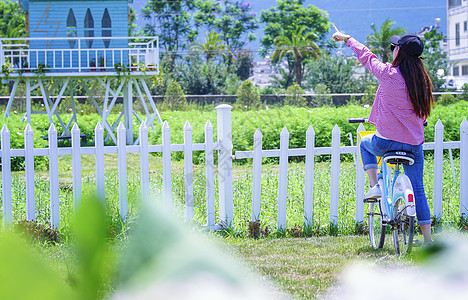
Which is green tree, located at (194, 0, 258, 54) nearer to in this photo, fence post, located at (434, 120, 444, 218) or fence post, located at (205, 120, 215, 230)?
fence post, located at (434, 120, 444, 218)

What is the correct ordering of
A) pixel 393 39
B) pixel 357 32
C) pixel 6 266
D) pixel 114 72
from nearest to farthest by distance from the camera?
pixel 6 266 < pixel 393 39 < pixel 114 72 < pixel 357 32

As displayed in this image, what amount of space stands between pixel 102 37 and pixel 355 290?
631 inches

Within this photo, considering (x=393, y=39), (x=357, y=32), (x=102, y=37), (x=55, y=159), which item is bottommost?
(x=55, y=159)

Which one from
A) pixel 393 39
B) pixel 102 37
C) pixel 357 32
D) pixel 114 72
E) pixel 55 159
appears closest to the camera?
pixel 393 39

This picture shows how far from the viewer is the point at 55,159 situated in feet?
14.7

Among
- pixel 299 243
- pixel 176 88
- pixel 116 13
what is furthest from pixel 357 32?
pixel 299 243

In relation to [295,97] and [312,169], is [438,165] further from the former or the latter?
[295,97]

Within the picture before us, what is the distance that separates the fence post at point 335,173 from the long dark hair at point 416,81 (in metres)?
0.96

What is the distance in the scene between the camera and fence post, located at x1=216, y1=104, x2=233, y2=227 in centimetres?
483

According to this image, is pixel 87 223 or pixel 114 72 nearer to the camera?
pixel 87 223

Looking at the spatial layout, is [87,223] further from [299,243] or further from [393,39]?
[299,243]

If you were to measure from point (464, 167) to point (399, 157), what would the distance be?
5.28 ft

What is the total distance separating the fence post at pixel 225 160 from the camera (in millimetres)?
4832

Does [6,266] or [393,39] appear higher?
[393,39]
